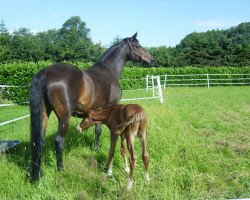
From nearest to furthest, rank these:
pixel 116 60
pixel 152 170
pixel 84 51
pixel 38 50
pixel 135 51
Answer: pixel 152 170
pixel 116 60
pixel 135 51
pixel 38 50
pixel 84 51

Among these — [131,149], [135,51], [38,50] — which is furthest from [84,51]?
[131,149]

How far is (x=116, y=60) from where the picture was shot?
6.86 m

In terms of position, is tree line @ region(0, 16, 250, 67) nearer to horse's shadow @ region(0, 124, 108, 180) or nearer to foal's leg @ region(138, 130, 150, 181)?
horse's shadow @ region(0, 124, 108, 180)

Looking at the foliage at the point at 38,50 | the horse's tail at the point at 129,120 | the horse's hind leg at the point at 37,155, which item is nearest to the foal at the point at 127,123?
the horse's tail at the point at 129,120

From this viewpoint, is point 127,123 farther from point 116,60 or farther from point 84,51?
point 84,51

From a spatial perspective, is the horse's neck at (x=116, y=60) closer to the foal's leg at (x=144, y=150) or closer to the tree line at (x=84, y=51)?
the foal's leg at (x=144, y=150)

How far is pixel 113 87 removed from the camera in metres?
6.22

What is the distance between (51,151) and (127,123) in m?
2.04

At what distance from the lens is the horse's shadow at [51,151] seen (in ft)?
17.2

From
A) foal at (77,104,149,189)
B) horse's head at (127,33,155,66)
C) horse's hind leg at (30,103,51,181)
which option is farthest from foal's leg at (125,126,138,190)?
horse's head at (127,33,155,66)

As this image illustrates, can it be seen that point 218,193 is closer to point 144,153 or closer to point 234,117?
point 144,153

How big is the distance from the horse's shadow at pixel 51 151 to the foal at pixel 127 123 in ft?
2.76

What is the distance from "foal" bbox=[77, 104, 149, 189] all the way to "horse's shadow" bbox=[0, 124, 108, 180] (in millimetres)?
843

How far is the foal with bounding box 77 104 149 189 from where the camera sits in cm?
452
